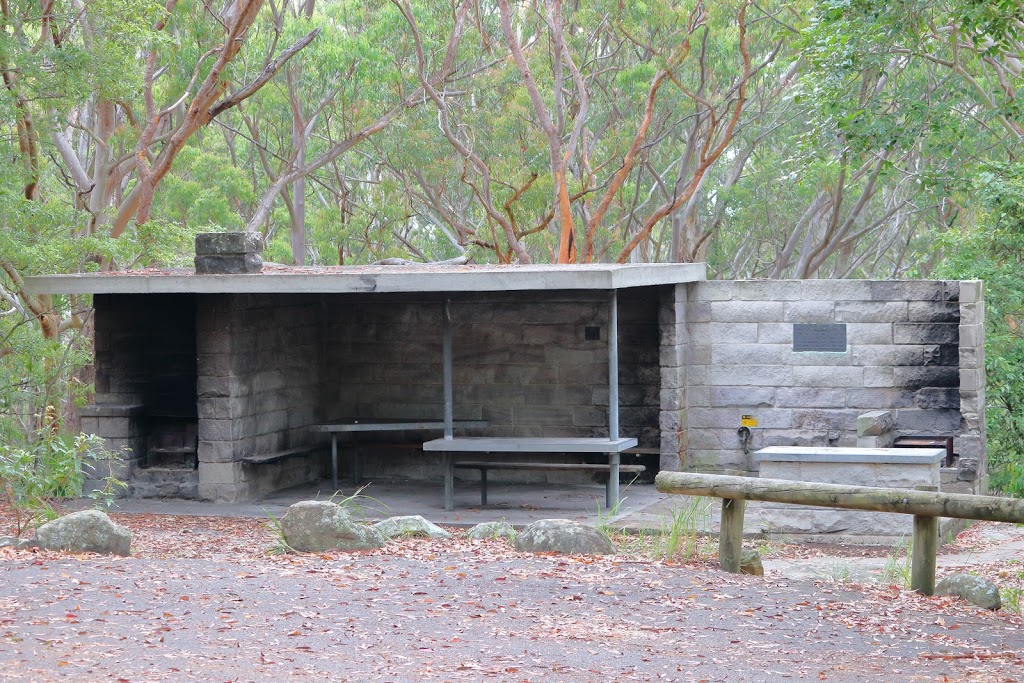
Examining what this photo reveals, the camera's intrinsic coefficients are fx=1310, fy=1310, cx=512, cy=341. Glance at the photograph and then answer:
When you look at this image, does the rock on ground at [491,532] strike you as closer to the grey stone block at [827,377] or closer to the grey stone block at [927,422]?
the grey stone block at [827,377]

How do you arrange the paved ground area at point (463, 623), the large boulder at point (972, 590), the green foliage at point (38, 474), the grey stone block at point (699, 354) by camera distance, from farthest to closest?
the grey stone block at point (699, 354) → the green foliage at point (38, 474) → the large boulder at point (972, 590) → the paved ground area at point (463, 623)

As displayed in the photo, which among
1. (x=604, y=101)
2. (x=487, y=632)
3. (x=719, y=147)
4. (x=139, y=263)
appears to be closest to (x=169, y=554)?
(x=487, y=632)

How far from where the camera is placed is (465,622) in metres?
6.90

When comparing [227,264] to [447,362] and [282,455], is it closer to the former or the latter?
[282,455]

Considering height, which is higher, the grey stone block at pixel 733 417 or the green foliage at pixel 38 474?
the grey stone block at pixel 733 417

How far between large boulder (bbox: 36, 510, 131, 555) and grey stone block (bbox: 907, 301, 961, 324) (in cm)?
744

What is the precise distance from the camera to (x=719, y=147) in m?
23.8

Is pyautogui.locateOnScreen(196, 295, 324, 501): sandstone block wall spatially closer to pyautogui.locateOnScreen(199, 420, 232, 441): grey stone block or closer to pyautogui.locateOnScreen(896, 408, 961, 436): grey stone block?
pyautogui.locateOnScreen(199, 420, 232, 441): grey stone block

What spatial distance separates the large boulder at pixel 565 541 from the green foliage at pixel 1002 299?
267 inches

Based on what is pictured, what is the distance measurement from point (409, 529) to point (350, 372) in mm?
4760

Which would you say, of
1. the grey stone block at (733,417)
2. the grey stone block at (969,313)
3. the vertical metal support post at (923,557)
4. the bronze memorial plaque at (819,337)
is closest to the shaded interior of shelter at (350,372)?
the grey stone block at (733,417)

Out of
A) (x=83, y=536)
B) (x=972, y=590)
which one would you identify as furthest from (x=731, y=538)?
(x=83, y=536)

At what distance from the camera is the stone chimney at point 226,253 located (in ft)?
38.2

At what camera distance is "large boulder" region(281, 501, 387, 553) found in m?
8.84
